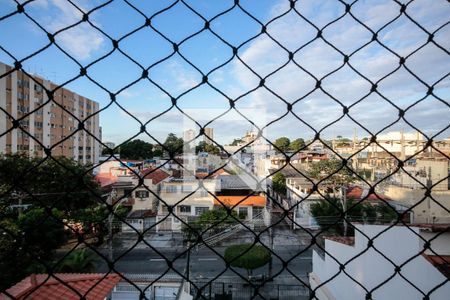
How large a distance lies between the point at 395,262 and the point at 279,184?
40.6ft

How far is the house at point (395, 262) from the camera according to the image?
6.08 ft

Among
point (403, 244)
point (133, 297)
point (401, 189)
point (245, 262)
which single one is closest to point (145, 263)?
point (245, 262)

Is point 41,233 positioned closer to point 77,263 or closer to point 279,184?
point 77,263

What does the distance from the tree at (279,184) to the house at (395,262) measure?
10.7 meters

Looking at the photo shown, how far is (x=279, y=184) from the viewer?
14.4m

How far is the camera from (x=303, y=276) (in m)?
7.86

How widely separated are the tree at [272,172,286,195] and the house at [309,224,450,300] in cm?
1075

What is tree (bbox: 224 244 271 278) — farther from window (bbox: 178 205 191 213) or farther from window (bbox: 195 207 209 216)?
window (bbox: 178 205 191 213)

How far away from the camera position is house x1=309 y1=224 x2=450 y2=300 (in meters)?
1.85

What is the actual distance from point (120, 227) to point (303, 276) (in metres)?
5.11

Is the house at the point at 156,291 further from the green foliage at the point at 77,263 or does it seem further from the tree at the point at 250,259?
the tree at the point at 250,259

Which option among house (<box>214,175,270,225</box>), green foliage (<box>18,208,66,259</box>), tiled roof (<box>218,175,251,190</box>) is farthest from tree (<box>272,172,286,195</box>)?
green foliage (<box>18,208,66,259</box>)

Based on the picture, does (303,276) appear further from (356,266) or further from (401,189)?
(356,266)

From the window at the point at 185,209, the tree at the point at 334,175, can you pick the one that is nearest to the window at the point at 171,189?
the window at the point at 185,209
